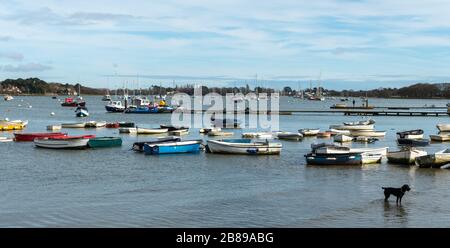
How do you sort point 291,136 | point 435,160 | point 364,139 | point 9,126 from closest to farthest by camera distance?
point 435,160 < point 364,139 < point 291,136 < point 9,126

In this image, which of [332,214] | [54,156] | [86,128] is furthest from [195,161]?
[86,128]

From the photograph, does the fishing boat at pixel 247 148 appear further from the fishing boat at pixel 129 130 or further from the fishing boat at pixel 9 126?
the fishing boat at pixel 9 126

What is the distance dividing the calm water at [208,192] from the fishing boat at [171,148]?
87 cm

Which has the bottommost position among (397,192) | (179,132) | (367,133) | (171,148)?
(179,132)

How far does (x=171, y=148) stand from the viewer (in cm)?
3375

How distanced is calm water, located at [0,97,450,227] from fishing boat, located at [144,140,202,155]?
872mm

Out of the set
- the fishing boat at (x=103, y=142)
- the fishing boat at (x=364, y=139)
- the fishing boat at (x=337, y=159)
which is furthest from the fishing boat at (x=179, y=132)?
the fishing boat at (x=337, y=159)

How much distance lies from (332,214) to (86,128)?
4759 centimetres

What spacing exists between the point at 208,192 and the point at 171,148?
1369cm

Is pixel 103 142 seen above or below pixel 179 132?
above

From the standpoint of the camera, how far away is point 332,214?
53.0 ft

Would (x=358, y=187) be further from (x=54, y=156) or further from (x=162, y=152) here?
(x=54, y=156)

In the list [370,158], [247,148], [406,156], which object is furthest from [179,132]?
[406,156]

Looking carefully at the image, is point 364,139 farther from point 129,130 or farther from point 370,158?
point 129,130
